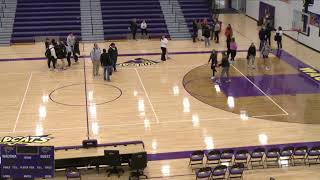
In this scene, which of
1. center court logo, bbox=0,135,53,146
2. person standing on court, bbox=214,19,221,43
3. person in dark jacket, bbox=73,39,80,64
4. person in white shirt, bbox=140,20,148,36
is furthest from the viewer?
person in white shirt, bbox=140,20,148,36

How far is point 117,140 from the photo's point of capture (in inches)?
586

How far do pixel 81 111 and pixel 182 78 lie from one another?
558 cm

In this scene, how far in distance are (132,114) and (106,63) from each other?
13.1 feet

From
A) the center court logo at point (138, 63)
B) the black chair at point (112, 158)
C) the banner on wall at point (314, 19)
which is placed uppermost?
the banner on wall at point (314, 19)

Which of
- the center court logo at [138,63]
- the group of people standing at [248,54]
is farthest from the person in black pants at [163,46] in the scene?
the group of people standing at [248,54]

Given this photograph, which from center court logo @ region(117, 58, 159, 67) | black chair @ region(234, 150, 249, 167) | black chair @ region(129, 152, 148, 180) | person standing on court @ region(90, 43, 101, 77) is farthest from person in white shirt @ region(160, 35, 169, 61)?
black chair @ region(129, 152, 148, 180)

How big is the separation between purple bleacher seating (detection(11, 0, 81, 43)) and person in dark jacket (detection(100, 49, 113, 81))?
8637 mm

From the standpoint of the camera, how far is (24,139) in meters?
14.9

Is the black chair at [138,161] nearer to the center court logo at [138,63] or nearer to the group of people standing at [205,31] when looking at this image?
the center court logo at [138,63]

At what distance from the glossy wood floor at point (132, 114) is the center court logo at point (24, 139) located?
1.08 ft

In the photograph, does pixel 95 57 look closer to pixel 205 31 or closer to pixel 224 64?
pixel 224 64

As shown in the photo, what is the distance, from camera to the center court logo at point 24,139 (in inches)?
576

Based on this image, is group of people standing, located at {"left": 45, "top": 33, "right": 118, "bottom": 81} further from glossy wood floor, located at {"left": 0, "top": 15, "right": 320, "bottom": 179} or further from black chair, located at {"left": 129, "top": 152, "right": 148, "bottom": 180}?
black chair, located at {"left": 129, "top": 152, "right": 148, "bottom": 180}

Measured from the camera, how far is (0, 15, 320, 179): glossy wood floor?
594 inches
